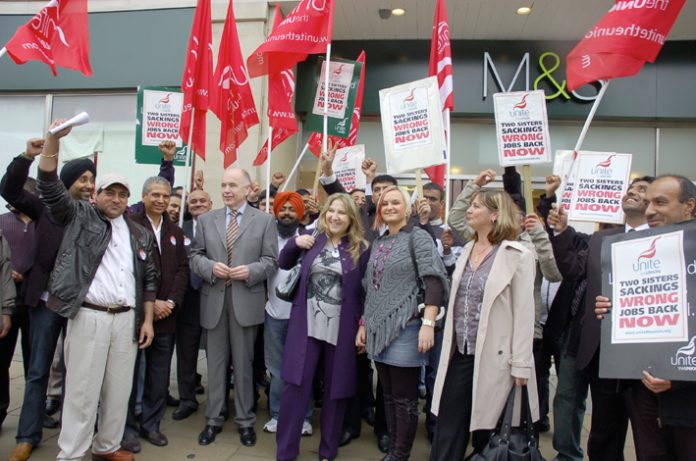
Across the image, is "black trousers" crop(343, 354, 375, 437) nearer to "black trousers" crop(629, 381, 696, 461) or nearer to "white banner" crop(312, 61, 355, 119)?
"black trousers" crop(629, 381, 696, 461)

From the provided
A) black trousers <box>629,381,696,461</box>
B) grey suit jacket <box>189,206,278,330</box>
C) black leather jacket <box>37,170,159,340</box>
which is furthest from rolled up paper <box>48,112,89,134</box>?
black trousers <box>629,381,696,461</box>

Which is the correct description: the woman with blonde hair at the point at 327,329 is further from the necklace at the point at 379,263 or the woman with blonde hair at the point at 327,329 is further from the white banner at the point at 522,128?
the white banner at the point at 522,128

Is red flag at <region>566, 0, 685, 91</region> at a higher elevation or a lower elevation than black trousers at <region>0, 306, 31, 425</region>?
higher

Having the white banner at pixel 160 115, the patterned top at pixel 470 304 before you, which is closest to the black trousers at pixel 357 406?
the patterned top at pixel 470 304

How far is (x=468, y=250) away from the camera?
11.2ft

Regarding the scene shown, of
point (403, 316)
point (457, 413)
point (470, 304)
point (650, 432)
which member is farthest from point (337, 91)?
point (650, 432)

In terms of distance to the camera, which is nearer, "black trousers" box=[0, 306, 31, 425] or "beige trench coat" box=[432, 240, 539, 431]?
"beige trench coat" box=[432, 240, 539, 431]

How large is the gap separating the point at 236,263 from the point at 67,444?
1698mm

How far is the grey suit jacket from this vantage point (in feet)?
13.9

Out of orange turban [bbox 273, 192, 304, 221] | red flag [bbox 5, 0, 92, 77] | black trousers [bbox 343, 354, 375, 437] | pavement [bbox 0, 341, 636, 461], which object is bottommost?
pavement [bbox 0, 341, 636, 461]

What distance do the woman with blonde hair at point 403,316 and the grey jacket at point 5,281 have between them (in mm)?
2450

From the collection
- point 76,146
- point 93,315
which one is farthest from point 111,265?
point 76,146

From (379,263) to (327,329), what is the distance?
0.64 m

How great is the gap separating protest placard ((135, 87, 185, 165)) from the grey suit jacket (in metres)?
2.93
